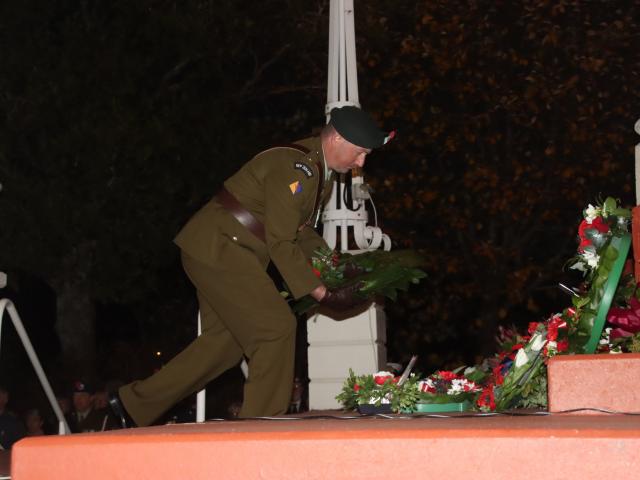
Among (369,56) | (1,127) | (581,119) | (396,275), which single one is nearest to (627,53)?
(581,119)

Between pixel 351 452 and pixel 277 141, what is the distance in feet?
47.7

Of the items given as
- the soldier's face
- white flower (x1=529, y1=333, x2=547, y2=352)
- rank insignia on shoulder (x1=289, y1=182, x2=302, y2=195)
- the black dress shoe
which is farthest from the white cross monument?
white flower (x1=529, y1=333, x2=547, y2=352)

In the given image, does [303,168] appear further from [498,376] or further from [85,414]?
[85,414]

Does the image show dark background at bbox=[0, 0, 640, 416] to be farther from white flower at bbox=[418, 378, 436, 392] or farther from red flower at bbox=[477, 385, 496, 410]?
red flower at bbox=[477, 385, 496, 410]

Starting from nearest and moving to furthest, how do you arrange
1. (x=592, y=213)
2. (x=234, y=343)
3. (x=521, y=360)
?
(x=521, y=360), (x=592, y=213), (x=234, y=343)

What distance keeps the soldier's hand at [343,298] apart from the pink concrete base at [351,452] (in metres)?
2.23

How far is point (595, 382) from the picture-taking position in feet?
12.6

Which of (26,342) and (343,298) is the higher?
(343,298)

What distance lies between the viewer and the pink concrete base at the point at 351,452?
277cm

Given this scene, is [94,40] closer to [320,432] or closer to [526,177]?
[526,177]

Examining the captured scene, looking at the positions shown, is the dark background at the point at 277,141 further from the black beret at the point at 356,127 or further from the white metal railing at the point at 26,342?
the black beret at the point at 356,127

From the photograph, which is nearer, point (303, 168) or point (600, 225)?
point (600, 225)

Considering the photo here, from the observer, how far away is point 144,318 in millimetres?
18812

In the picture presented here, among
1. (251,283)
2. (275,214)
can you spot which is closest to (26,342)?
(251,283)
